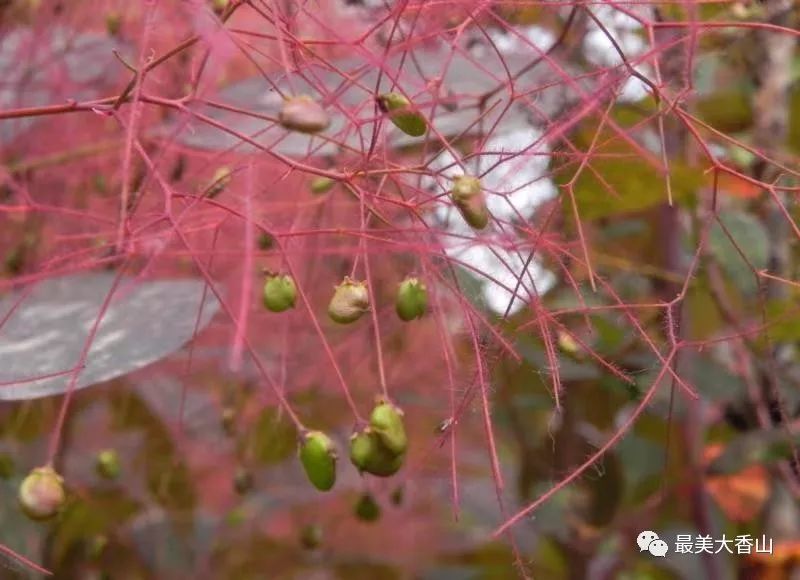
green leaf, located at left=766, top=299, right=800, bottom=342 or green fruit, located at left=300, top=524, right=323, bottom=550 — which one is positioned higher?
green leaf, located at left=766, top=299, right=800, bottom=342

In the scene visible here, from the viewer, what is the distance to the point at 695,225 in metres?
0.85

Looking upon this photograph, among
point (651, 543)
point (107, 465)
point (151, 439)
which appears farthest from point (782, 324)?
point (151, 439)

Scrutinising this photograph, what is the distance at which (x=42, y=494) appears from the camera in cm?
48

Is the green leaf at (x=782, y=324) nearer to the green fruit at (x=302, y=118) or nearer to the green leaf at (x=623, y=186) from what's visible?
the green leaf at (x=623, y=186)

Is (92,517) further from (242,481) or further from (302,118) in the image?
(302,118)

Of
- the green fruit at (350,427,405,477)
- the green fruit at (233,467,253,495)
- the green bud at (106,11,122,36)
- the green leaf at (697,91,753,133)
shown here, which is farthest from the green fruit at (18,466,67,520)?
the green leaf at (697,91,753,133)

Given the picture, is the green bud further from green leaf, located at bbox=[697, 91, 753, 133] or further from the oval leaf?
green leaf, located at bbox=[697, 91, 753, 133]

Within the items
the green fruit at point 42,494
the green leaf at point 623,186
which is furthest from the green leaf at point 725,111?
the green fruit at point 42,494

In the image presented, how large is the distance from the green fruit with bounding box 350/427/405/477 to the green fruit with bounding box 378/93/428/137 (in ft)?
0.45

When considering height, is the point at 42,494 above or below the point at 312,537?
below

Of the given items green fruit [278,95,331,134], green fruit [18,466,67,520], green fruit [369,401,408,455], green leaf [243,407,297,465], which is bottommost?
green fruit [18,466,67,520]

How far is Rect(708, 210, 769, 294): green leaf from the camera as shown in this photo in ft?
2.63

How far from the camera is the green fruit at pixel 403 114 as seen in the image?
46cm

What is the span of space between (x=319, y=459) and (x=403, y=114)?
160 millimetres
